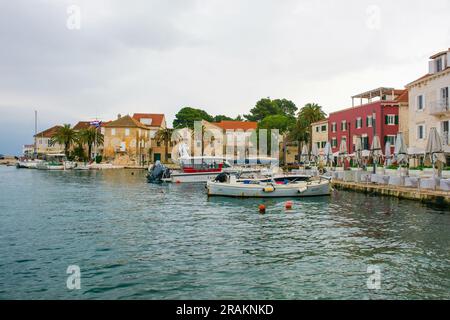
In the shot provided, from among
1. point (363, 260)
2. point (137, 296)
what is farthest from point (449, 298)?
point (137, 296)

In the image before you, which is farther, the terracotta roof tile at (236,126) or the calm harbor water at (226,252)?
the terracotta roof tile at (236,126)

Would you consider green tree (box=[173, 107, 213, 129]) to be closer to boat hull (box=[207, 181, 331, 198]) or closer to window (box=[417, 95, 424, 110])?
window (box=[417, 95, 424, 110])

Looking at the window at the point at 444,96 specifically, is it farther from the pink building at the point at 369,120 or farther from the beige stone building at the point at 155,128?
the beige stone building at the point at 155,128

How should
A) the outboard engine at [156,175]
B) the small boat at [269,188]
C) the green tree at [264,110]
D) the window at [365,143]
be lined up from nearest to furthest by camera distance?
the small boat at [269,188]
the outboard engine at [156,175]
the window at [365,143]
the green tree at [264,110]

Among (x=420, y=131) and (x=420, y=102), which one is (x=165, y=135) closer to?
(x=420, y=102)

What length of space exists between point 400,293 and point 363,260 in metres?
3.19

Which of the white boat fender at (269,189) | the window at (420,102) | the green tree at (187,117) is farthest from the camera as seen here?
the green tree at (187,117)

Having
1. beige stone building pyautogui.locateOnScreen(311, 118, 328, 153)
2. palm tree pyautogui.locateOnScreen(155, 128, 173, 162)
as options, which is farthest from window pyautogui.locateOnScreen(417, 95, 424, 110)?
palm tree pyautogui.locateOnScreen(155, 128, 173, 162)

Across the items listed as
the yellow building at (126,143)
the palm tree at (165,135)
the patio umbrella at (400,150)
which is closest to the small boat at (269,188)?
the patio umbrella at (400,150)

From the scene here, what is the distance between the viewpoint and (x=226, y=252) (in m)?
15.2

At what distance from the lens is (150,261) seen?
46.0 feet

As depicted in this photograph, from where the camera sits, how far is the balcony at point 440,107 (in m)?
40.0

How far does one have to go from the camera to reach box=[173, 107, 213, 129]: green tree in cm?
12300

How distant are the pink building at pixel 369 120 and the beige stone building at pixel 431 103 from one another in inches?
201
